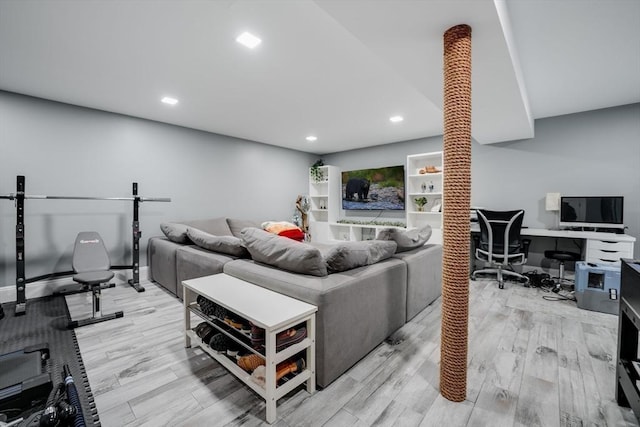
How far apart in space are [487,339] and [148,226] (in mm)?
4443

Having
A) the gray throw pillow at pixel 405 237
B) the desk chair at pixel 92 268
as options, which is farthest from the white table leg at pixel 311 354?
the desk chair at pixel 92 268

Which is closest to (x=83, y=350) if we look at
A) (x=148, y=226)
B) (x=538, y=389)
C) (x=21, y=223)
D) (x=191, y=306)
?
(x=191, y=306)

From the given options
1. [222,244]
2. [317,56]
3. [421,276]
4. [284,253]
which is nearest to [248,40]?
[317,56]

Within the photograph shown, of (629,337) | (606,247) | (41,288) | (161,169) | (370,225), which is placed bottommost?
(41,288)

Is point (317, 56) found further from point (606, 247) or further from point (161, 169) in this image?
point (606, 247)

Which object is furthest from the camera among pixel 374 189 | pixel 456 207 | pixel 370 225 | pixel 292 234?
pixel 374 189

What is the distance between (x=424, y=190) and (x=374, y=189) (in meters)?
1.02

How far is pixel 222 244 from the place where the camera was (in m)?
2.68

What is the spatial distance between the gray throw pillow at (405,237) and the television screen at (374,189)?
2427 millimetres

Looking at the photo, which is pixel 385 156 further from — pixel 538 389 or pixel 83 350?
pixel 83 350

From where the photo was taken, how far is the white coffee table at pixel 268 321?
1393 mm

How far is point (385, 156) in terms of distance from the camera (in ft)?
19.2

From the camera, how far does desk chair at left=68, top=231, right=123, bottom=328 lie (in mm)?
2588

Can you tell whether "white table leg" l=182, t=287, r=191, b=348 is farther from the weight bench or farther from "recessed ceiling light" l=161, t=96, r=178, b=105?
"recessed ceiling light" l=161, t=96, r=178, b=105
